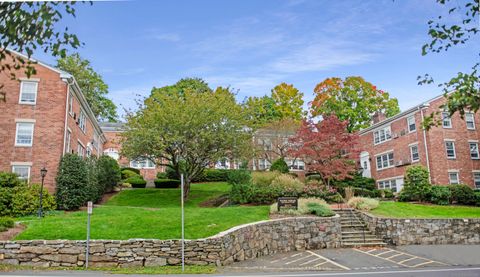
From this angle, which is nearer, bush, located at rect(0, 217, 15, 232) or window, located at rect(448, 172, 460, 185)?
bush, located at rect(0, 217, 15, 232)

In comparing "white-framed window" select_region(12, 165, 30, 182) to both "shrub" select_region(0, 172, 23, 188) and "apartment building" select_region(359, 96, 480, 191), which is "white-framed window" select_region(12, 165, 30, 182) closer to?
"shrub" select_region(0, 172, 23, 188)

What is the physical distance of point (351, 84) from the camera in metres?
40.1

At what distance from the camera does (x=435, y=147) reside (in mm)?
26953

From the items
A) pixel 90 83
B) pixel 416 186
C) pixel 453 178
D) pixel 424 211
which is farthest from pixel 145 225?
pixel 90 83

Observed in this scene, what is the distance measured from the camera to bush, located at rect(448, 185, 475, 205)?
76.0ft

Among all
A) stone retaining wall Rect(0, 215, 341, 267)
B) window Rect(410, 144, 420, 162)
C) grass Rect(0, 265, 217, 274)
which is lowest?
grass Rect(0, 265, 217, 274)

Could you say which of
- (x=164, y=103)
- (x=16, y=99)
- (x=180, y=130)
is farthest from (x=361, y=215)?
(x=16, y=99)

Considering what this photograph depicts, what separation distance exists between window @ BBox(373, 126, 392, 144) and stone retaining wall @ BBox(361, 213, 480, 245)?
48.4ft

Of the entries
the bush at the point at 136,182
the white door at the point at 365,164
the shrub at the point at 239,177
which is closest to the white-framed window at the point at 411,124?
the white door at the point at 365,164

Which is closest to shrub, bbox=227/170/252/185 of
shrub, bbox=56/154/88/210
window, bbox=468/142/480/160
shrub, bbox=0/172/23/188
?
shrub, bbox=56/154/88/210

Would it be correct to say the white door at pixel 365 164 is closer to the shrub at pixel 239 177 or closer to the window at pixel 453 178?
the window at pixel 453 178

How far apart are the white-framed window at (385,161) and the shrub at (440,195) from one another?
8.22 m

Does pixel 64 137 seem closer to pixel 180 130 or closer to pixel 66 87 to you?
pixel 66 87

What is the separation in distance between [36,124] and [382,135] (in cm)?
2509
